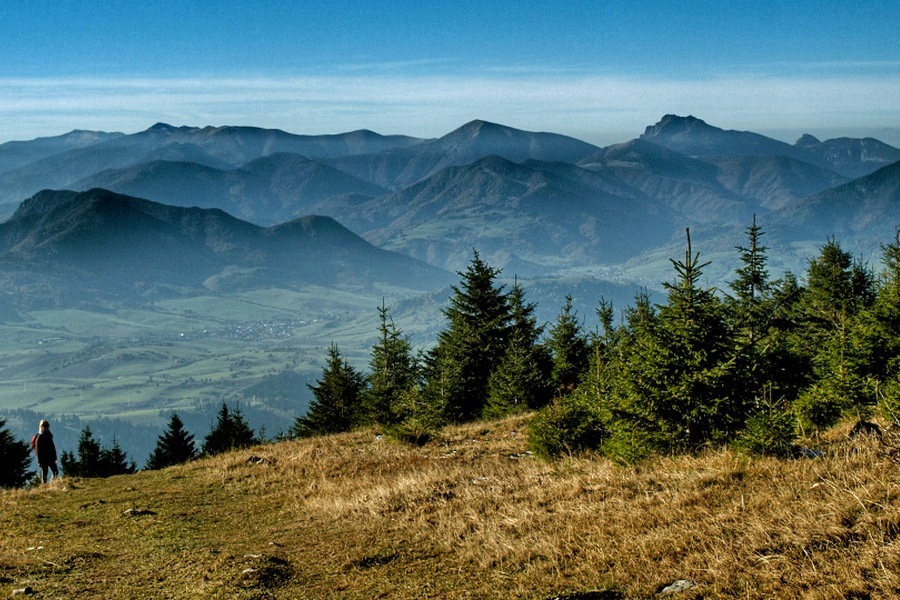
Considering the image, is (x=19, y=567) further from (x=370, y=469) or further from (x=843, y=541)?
(x=843, y=541)

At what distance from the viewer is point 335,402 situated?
190ft

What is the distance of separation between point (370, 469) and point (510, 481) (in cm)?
603

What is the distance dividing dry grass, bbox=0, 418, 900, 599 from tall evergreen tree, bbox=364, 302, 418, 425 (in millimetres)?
29883

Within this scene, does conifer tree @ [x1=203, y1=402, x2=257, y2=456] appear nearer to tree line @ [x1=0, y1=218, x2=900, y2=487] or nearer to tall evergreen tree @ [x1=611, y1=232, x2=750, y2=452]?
tree line @ [x1=0, y1=218, x2=900, y2=487]

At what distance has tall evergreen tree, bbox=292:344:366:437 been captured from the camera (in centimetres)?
5656

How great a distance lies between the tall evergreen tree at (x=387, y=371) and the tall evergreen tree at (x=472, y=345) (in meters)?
2.92

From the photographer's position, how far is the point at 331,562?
10.6 metres

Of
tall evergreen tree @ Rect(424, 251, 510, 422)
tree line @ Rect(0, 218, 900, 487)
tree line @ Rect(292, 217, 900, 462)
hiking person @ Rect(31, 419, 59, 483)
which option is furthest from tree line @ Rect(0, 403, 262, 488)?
hiking person @ Rect(31, 419, 59, 483)

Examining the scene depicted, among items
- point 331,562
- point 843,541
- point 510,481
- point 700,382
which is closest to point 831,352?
point 700,382

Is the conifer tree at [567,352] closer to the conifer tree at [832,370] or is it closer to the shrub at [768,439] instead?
the conifer tree at [832,370]

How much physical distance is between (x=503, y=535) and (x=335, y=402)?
48993 mm

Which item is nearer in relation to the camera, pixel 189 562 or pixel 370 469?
pixel 189 562

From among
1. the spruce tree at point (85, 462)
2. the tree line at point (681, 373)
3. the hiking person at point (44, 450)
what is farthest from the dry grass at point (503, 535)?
the spruce tree at point (85, 462)

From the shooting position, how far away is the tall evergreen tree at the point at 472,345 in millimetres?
45656
